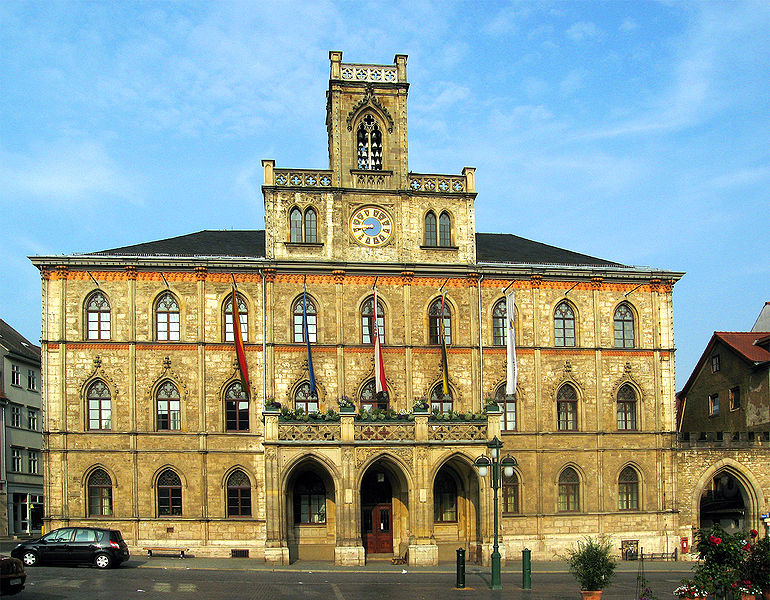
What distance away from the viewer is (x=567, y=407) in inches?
1700

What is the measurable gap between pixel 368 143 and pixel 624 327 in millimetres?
15341

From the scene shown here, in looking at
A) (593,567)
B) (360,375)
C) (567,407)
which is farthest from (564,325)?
(593,567)

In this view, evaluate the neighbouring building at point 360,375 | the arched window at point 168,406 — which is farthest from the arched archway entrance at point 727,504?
the arched window at point 168,406

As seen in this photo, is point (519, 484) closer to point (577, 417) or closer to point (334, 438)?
point (577, 417)

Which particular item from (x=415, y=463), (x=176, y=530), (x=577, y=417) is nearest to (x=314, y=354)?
(x=415, y=463)

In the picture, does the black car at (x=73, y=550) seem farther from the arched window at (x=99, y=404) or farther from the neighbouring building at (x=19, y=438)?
the neighbouring building at (x=19, y=438)

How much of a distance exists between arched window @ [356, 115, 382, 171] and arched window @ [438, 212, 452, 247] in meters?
3.93

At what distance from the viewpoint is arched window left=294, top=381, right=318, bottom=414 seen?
41188 millimetres

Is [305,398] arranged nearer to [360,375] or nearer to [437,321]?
[360,375]

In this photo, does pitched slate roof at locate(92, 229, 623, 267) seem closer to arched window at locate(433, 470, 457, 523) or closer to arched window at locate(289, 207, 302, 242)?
arched window at locate(289, 207, 302, 242)

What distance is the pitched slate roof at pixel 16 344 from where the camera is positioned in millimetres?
59603

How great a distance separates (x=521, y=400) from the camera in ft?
140

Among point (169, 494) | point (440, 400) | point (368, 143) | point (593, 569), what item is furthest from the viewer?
point (368, 143)

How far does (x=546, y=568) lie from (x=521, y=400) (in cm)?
Result: 814
